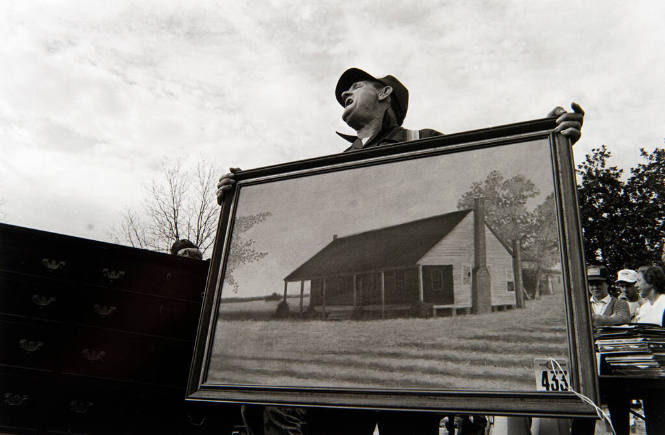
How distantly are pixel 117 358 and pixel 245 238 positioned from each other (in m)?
1.25

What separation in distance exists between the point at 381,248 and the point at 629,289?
168 inches

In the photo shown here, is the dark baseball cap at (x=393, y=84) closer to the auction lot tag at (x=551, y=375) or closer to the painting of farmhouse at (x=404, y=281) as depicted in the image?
the painting of farmhouse at (x=404, y=281)

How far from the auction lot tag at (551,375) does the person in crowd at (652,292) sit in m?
2.74

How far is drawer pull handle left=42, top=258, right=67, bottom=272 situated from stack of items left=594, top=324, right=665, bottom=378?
3.15 meters

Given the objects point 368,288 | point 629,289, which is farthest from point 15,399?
point 629,289

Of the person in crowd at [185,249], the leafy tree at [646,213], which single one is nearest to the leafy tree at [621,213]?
the leafy tree at [646,213]

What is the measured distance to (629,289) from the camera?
484 centimetres

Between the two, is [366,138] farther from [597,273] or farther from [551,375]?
[597,273]

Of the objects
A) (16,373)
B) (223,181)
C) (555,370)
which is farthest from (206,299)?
(555,370)

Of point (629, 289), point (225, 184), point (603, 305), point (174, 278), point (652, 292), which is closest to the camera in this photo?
point (225, 184)

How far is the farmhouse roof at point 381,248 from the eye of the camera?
1809 millimetres

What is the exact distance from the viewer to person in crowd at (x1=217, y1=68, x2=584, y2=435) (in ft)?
5.81

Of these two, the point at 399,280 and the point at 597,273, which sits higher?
the point at 597,273

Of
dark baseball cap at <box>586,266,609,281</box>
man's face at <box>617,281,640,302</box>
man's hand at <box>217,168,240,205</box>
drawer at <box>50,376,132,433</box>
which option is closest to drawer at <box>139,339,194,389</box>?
drawer at <box>50,376,132,433</box>
